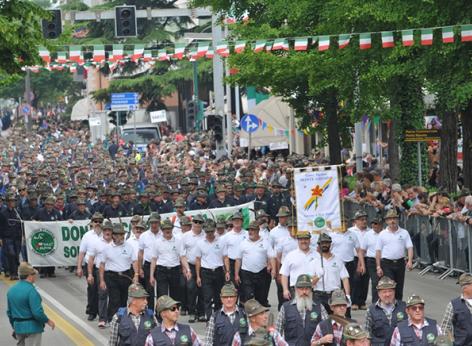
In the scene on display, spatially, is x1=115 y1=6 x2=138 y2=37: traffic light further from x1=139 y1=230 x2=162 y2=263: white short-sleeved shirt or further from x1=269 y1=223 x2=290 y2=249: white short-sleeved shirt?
x1=269 y1=223 x2=290 y2=249: white short-sleeved shirt

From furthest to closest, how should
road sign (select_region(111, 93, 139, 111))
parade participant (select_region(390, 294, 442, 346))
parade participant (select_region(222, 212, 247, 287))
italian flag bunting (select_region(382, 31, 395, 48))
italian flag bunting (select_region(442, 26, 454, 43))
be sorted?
1. road sign (select_region(111, 93, 139, 111))
2. italian flag bunting (select_region(382, 31, 395, 48))
3. italian flag bunting (select_region(442, 26, 454, 43))
4. parade participant (select_region(222, 212, 247, 287))
5. parade participant (select_region(390, 294, 442, 346))

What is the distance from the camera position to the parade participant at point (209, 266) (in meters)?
22.7

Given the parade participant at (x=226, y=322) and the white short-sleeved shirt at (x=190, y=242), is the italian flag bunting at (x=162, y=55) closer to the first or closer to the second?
the white short-sleeved shirt at (x=190, y=242)

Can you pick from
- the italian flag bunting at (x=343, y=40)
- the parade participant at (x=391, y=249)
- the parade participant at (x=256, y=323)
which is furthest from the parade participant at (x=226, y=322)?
the italian flag bunting at (x=343, y=40)

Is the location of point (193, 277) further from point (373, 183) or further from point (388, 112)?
point (388, 112)

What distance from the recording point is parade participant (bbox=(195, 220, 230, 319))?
893 inches

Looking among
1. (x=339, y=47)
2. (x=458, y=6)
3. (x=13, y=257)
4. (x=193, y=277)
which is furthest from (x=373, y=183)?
(x=193, y=277)

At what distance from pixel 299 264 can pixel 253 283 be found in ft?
11.4

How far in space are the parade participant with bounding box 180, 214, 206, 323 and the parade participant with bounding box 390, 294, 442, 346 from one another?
8541mm

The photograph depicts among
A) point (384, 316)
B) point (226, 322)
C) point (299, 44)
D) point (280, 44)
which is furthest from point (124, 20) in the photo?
point (226, 322)

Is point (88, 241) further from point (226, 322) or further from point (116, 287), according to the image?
point (226, 322)

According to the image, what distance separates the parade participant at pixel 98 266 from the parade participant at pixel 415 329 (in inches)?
328

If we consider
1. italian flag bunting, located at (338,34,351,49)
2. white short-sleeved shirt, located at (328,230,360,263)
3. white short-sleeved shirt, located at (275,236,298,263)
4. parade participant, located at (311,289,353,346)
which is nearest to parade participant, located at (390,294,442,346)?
parade participant, located at (311,289,353,346)

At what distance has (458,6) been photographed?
93.0 ft
